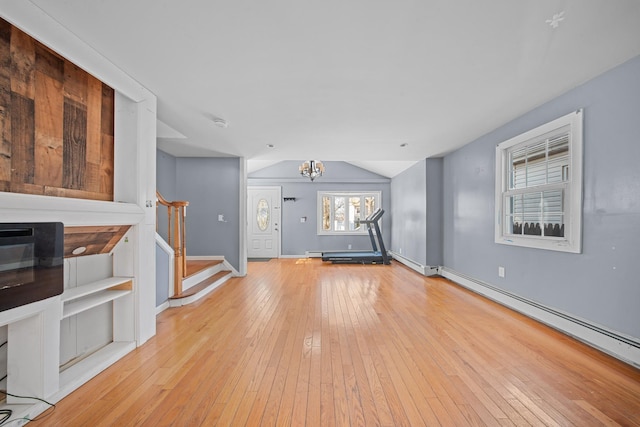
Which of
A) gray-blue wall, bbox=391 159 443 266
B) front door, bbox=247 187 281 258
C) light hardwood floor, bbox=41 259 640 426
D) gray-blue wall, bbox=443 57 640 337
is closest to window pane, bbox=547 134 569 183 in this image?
gray-blue wall, bbox=443 57 640 337

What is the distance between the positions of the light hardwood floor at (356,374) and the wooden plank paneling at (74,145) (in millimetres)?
1402

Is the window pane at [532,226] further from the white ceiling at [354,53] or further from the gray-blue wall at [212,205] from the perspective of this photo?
the gray-blue wall at [212,205]

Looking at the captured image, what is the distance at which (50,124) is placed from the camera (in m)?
1.71

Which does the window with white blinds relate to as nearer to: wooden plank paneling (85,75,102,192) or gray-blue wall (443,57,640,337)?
gray-blue wall (443,57,640,337)

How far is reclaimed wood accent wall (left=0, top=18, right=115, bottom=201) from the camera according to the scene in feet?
4.90

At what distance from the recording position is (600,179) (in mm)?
2232

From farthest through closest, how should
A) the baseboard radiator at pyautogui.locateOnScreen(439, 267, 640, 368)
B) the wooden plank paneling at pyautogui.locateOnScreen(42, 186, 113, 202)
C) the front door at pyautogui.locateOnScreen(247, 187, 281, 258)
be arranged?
the front door at pyautogui.locateOnScreen(247, 187, 281, 258)
the baseboard radiator at pyautogui.locateOnScreen(439, 267, 640, 368)
the wooden plank paneling at pyautogui.locateOnScreen(42, 186, 113, 202)

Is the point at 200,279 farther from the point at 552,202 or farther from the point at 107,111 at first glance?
the point at 552,202

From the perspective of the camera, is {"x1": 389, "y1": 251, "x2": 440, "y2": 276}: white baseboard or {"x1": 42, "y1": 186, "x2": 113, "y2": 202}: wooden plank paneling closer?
{"x1": 42, "y1": 186, "x2": 113, "y2": 202}: wooden plank paneling

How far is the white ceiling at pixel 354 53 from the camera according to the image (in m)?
1.56

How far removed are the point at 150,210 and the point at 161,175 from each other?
2.79 meters

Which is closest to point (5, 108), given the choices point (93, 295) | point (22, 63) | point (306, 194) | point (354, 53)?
point (22, 63)

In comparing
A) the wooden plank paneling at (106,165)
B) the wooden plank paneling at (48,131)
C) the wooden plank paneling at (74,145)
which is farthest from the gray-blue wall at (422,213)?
the wooden plank paneling at (48,131)

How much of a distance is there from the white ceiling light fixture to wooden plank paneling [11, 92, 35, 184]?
3189 mm
